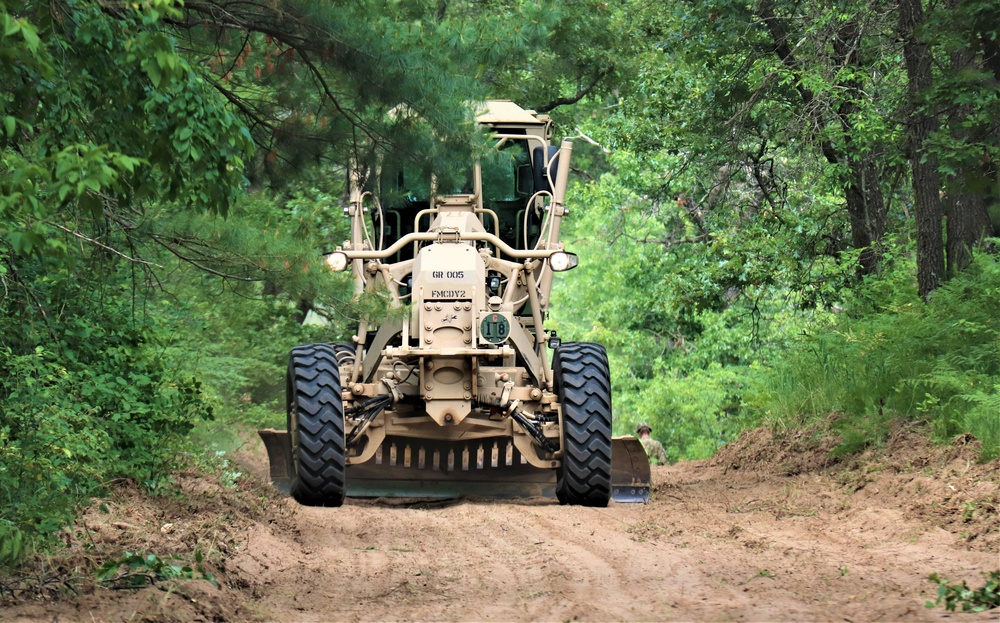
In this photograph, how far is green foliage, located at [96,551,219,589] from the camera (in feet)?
21.6

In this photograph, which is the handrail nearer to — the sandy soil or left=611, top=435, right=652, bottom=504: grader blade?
left=611, top=435, right=652, bottom=504: grader blade

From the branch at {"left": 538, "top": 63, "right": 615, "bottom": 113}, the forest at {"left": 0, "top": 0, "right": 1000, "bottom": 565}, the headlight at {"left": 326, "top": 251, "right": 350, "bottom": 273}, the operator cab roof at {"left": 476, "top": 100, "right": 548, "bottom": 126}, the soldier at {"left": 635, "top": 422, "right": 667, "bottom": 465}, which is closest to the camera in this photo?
the forest at {"left": 0, "top": 0, "right": 1000, "bottom": 565}

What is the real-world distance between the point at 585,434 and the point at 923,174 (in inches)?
199

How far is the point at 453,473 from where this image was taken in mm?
11789

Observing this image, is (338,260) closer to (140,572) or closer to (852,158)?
(140,572)

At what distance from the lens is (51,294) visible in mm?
9477

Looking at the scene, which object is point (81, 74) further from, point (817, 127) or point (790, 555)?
point (817, 127)

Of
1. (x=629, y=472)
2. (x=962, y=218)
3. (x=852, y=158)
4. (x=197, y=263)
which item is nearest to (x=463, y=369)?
(x=629, y=472)

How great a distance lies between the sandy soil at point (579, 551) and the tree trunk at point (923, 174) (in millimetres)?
2622

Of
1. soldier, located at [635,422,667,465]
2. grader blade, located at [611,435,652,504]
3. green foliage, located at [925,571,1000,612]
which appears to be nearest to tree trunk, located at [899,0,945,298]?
grader blade, located at [611,435,652,504]

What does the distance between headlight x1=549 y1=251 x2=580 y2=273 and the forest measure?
5.55 feet

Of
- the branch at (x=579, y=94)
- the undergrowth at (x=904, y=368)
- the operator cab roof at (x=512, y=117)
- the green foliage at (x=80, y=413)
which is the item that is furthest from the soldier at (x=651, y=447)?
the green foliage at (x=80, y=413)

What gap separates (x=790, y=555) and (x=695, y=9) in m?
8.75

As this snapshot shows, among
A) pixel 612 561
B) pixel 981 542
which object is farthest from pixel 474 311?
pixel 981 542
